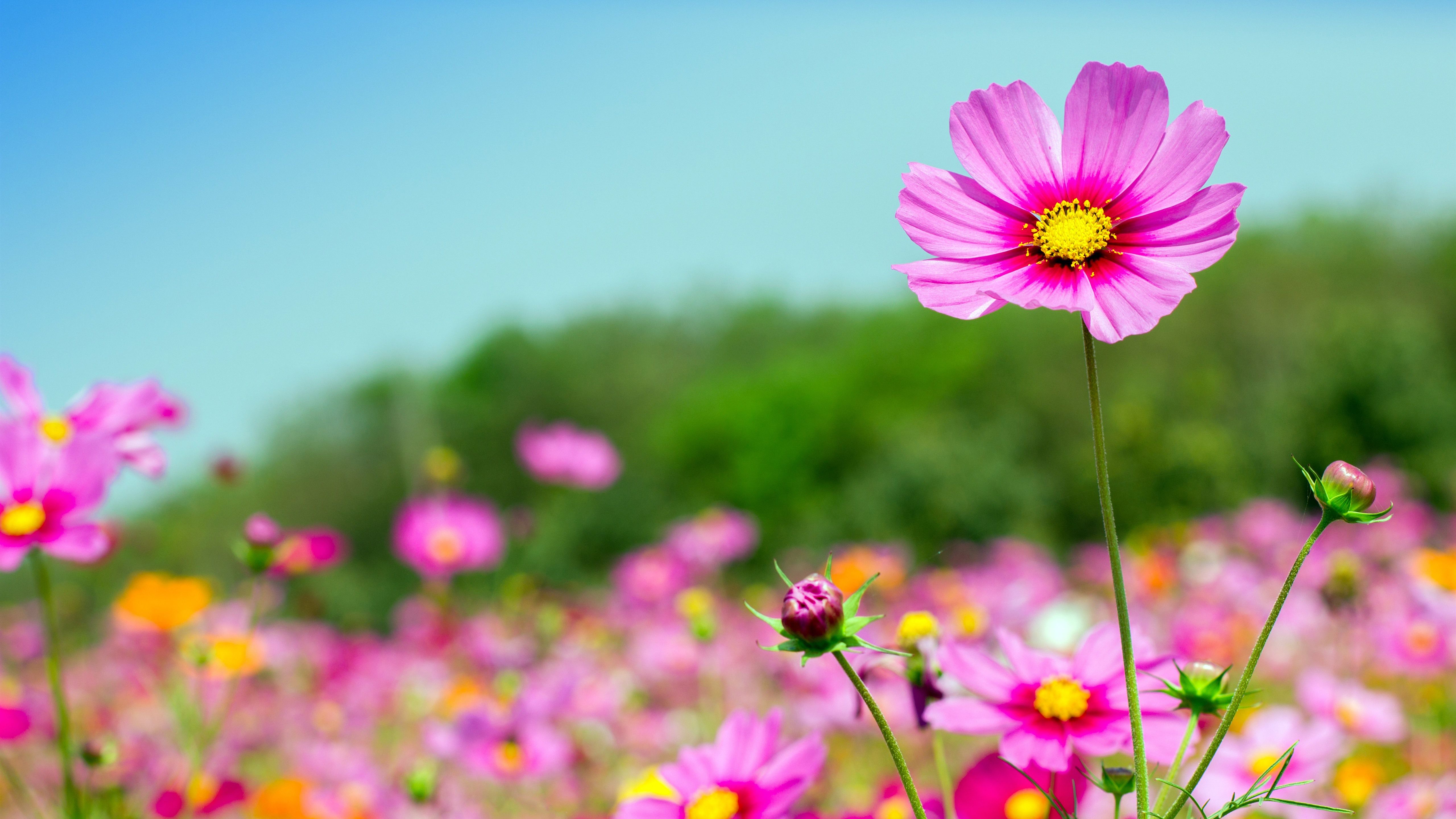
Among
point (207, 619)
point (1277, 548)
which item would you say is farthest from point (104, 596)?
point (1277, 548)

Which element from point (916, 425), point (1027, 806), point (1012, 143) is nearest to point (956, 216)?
point (1012, 143)

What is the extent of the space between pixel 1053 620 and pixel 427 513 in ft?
6.14

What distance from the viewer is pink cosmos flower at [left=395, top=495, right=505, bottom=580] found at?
9.22ft

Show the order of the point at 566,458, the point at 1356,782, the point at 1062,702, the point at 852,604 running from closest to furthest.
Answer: the point at 852,604 → the point at 1062,702 → the point at 1356,782 → the point at 566,458

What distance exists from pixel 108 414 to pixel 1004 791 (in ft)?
3.70

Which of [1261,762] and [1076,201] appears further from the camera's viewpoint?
[1261,762]

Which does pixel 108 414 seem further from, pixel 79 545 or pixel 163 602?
pixel 163 602

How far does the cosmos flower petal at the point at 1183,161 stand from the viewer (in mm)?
682

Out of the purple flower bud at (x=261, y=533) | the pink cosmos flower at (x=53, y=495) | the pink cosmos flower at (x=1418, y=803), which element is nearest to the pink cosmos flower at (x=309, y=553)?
the purple flower bud at (x=261, y=533)

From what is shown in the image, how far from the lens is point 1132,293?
662mm

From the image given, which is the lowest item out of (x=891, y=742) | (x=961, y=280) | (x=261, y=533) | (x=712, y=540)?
(x=712, y=540)

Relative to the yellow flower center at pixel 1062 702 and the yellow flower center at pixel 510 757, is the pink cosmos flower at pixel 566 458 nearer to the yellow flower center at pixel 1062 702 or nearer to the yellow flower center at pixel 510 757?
the yellow flower center at pixel 510 757

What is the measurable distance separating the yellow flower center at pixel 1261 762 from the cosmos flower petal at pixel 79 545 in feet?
4.40

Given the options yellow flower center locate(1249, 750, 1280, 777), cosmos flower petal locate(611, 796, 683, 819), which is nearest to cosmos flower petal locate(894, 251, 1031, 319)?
cosmos flower petal locate(611, 796, 683, 819)
